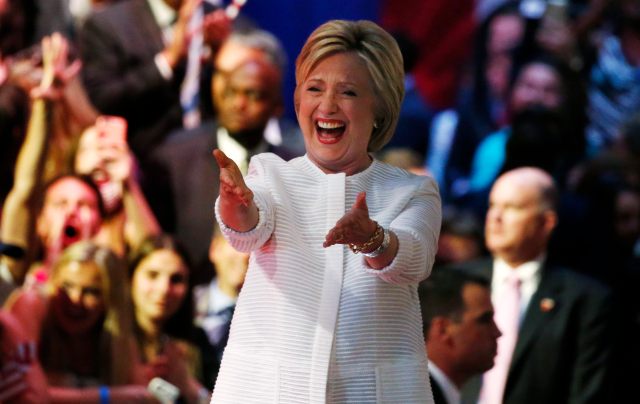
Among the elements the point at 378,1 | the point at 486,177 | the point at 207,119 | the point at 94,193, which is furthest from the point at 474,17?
the point at 94,193

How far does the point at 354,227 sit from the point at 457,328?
79.5 inches

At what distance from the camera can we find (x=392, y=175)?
10.7ft

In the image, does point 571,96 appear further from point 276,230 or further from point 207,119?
point 276,230

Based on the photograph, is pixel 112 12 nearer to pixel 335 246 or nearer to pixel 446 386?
pixel 446 386

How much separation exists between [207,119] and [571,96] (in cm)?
226

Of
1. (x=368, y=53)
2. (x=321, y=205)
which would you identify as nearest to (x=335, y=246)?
(x=321, y=205)

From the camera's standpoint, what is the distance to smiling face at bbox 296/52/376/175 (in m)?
3.14

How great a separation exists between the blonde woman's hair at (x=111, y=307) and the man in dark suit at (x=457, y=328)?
1.30 meters

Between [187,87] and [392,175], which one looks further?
[187,87]


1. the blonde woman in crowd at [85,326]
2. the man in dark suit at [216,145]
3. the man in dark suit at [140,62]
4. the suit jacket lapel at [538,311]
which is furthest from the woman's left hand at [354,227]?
the man in dark suit at [140,62]

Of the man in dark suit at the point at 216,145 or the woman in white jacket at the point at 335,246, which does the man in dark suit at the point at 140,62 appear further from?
the woman in white jacket at the point at 335,246

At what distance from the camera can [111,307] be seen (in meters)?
5.58

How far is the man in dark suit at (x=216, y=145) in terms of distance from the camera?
645cm

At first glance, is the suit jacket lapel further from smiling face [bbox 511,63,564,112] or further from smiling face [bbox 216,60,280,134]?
smiling face [bbox 511,63,564,112]
